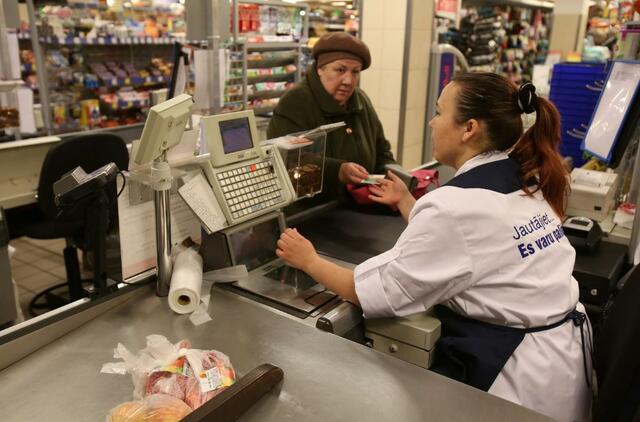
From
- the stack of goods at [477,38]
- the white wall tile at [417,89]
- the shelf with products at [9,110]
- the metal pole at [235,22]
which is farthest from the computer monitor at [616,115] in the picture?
the stack of goods at [477,38]

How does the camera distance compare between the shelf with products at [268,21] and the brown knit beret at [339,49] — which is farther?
the shelf with products at [268,21]

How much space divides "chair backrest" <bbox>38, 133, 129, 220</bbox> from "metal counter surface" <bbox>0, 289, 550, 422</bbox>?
194cm

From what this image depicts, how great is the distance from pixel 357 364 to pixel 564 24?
26.0ft

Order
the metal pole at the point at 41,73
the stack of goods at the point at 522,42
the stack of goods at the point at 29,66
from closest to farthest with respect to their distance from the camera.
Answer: the metal pole at the point at 41,73
the stack of goods at the point at 29,66
the stack of goods at the point at 522,42

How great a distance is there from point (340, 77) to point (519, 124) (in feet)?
3.73

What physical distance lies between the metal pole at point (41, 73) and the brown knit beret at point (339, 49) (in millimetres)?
2832

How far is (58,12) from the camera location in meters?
4.77

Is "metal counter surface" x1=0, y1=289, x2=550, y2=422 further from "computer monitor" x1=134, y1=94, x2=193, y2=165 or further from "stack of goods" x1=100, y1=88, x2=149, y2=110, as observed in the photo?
"stack of goods" x1=100, y1=88, x2=149, y2=110

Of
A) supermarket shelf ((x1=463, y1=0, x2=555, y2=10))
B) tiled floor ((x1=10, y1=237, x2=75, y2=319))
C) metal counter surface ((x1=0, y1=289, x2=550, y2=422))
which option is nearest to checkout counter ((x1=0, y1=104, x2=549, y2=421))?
metal counter surface ((x1=0, y1=289, x2=550, y2=422))

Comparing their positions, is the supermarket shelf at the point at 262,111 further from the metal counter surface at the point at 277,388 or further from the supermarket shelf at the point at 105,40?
the metal counter surface at the point at 277,388

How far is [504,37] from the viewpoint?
7109 millimetres

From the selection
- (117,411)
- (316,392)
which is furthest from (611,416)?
(117,411)

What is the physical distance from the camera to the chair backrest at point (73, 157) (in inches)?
123

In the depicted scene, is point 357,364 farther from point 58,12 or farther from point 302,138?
point 58,12
